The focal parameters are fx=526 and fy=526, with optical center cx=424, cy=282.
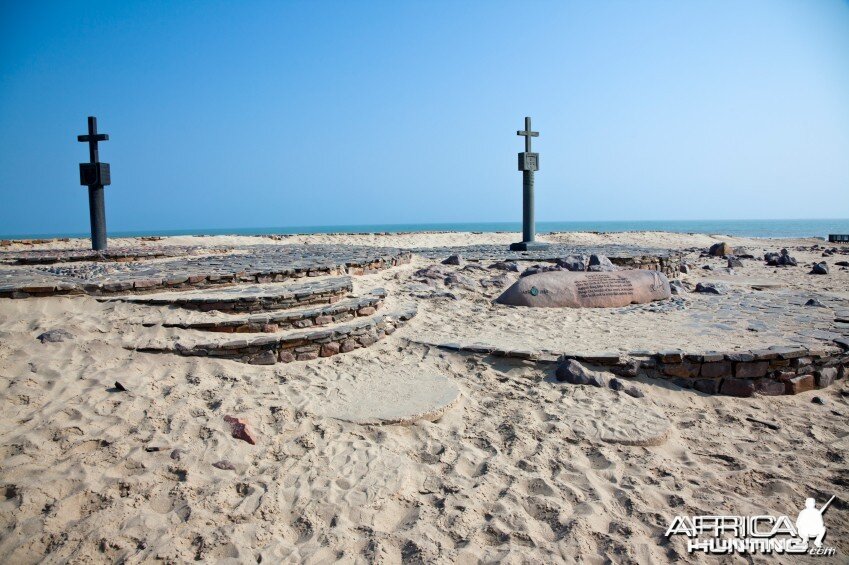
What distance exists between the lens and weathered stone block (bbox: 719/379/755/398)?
4.83 m

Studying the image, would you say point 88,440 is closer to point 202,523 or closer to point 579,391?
point 202,523

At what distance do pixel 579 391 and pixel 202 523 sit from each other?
3.20m

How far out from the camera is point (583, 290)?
781 centimetres

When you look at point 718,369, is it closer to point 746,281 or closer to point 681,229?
point 746,281

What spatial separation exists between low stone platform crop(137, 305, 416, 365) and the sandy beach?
0.09 metres

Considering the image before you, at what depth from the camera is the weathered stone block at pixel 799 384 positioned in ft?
16.0

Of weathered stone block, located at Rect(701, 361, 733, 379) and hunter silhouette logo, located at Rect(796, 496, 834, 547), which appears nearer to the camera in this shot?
hunter silhouette logo, located at Rect(796, 496, 834, 547)

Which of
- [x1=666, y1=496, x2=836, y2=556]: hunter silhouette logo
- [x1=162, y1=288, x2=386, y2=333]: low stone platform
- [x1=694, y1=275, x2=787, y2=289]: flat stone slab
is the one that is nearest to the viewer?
[x1=666, y1=496, x2=836, y2=556]: hunter silhouette logo

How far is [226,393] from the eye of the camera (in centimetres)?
454

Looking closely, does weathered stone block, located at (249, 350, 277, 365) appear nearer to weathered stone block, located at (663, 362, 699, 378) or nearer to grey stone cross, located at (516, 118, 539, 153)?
weathered stone block, located at (663, 362, 699, 378)

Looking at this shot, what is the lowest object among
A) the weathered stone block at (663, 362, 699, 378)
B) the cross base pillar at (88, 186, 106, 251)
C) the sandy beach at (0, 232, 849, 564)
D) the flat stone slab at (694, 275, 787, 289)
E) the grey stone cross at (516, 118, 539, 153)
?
the sandy beach at (0, 232, 849, 564)

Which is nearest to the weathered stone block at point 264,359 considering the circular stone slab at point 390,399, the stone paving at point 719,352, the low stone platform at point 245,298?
the circular stone slab at point 390,399

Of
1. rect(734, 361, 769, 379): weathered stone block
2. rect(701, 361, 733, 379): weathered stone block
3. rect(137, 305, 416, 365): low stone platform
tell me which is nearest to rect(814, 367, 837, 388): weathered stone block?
rect(734, 361, 769, 379): weathered stone block

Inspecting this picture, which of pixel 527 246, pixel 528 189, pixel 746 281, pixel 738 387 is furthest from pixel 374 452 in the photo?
pixel 528 189
